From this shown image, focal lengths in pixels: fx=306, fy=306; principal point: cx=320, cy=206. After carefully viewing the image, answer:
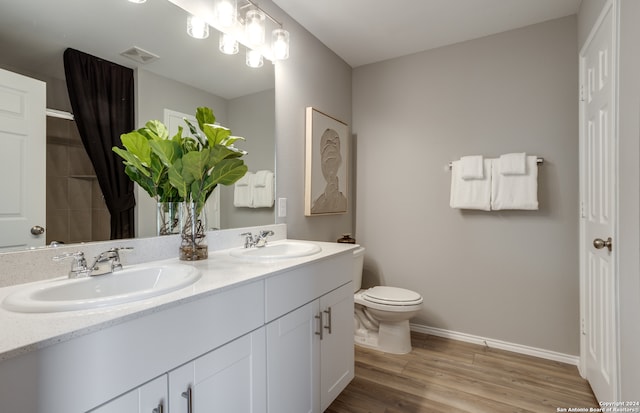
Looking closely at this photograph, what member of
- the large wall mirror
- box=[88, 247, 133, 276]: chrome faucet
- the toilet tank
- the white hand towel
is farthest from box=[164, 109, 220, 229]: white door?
the toilet tank

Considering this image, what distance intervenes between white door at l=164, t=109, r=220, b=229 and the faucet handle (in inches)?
23.5

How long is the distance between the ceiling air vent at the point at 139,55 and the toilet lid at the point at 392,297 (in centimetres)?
197

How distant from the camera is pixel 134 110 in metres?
1.29

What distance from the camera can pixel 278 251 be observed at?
1.73 m

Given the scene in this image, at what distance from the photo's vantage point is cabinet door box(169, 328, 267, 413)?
0.87 meters

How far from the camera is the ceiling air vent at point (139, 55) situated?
4.19 ft

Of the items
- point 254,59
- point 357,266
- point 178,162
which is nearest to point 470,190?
point 357,266

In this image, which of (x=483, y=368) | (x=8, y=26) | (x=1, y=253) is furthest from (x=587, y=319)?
Result: (x=8, y=26)

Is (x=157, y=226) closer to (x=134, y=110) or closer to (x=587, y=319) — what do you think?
(x=134, y=110)

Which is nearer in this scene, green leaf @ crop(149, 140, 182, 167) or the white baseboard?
green leaf @ crop(149, 140, 182, 167)

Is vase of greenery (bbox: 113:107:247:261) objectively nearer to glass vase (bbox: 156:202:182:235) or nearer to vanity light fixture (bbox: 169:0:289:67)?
glass vase (bbox: 156:202:182:235)

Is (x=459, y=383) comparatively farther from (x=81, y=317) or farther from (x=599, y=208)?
(x=81, y=317)

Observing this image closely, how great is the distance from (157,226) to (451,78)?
2414 mm

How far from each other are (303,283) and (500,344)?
6.14ft
